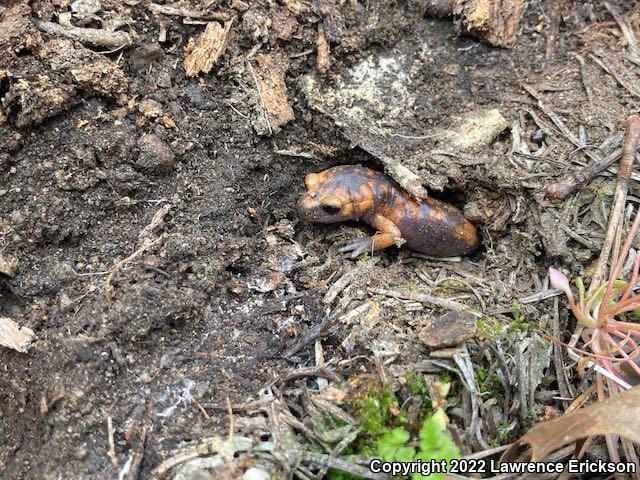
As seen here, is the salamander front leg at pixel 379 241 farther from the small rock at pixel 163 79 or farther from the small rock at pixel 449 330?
the small rock at pixel 163 79

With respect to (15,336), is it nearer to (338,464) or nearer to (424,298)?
(338,464)

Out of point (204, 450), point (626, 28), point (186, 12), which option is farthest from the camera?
A: point (626, 28)

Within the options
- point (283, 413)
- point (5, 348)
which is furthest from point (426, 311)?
point (5, 348)

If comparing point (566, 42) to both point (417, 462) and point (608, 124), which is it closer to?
point (608, 124)

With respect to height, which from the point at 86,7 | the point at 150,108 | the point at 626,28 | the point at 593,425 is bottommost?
the point at 593,425

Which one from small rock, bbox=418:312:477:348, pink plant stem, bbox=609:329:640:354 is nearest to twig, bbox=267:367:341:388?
small rock, bbox=418:312:477:348

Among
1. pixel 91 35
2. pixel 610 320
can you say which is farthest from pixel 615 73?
pixel 91 35

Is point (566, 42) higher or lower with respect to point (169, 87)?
higher
